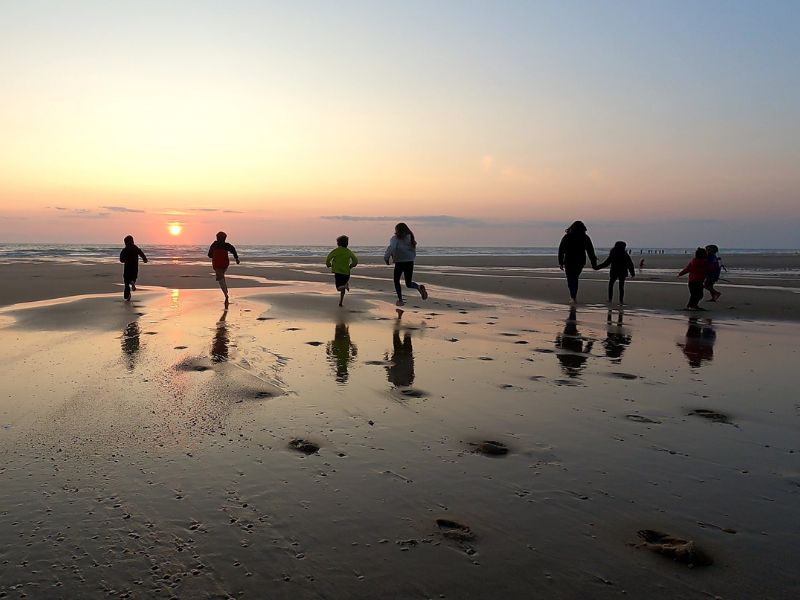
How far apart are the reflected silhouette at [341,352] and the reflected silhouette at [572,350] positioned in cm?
295

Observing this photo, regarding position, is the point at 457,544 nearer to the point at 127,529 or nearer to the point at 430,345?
the point at 127,529

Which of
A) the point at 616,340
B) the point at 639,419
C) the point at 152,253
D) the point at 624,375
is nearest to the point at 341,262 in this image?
the point at 616,340

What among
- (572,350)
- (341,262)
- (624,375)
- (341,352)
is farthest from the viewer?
(341,262)

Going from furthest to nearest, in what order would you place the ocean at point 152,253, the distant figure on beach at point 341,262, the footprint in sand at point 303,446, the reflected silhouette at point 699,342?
the ocean at point 152,253, the distant figure on beach at point 341,262, the reflected silhouette at point 699,342, the footprint in sand at point 303,446

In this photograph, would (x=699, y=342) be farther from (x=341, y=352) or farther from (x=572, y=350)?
(x=341, y=352)

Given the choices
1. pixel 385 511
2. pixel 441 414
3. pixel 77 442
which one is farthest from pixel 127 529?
pixel 441 414

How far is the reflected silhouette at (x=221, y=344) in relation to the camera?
8.02m

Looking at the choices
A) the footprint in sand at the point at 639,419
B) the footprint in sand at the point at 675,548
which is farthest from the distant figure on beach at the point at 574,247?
the footprint in sand at the point at 675,548

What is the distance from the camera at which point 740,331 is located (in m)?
11.4

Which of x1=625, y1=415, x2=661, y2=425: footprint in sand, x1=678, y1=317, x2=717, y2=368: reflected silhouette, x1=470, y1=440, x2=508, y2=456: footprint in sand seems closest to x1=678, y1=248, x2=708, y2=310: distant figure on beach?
x1=678, y1=317, x2=717, y2=368: reflected silhouette

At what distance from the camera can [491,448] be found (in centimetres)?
448

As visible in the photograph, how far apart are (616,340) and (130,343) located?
8.48m

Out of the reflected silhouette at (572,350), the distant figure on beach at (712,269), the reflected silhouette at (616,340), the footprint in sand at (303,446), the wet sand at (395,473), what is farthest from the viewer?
the distant figure on beach at (712,269)

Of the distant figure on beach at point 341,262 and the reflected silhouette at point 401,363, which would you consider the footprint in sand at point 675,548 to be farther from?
the distant figure on beach at point 341,262
